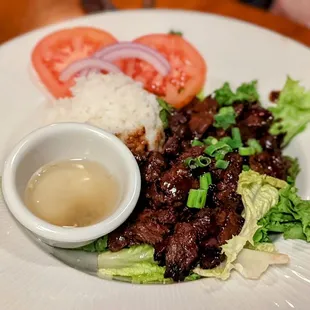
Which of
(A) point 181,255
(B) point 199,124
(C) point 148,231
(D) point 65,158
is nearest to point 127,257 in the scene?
(C) point 148,231

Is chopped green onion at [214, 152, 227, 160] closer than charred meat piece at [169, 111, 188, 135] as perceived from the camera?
Yes

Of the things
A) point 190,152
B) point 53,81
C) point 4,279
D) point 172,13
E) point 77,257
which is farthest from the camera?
point 172,13

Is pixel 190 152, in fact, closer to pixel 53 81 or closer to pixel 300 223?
pixel 300 223

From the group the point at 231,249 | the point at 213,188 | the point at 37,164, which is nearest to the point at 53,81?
the point at 37,164

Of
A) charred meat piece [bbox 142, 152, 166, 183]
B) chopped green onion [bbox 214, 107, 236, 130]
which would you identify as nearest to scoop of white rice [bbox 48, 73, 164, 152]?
charred meat piece [bbox 142, 152, 166, 183]

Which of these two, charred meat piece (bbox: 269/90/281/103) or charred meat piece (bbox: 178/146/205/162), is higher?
charred meat piece (bbox: 269/90/281/103)

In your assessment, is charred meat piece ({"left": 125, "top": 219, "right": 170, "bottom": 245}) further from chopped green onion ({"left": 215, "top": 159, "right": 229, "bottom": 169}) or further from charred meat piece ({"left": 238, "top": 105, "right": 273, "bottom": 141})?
charred meat piece ({"left": 238, "top": 105, "right": 273, "bottom": 141})
